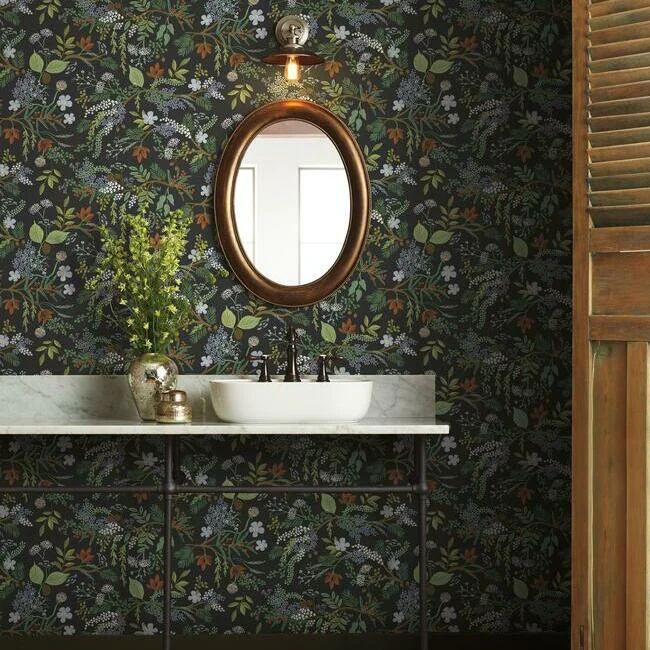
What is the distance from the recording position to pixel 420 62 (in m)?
3.47

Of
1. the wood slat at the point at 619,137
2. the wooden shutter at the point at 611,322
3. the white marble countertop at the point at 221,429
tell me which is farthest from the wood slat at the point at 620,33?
the white marble countertop at the point at 221,429

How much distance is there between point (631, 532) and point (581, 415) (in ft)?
1.17

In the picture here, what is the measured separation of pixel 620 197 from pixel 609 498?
877 mm

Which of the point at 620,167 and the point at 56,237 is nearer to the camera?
the point at 620,167

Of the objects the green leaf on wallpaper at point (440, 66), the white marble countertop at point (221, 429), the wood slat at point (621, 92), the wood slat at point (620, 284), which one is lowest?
the white marble countertop at point (221, 429)

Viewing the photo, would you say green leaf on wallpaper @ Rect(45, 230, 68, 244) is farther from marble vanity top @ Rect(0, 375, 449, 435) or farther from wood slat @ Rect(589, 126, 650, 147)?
wood slat @ Rect(589, 126, 650, 147)

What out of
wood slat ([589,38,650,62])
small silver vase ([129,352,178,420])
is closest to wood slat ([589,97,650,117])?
wood slat ([589,38,650,62])

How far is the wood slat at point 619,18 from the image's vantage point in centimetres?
258

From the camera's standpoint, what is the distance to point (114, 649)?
3.42m

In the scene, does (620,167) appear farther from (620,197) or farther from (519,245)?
(519,245)

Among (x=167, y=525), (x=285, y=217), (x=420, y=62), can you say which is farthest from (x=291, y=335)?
(x=420, y=62)

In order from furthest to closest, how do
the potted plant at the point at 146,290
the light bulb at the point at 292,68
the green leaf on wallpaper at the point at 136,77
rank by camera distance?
1. the green leaf on wallpaper at the point at 136,77
2. the light bulb at the point at 292,68
3. the potted plant at the point at 146,290

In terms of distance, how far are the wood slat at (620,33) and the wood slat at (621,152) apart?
31cm

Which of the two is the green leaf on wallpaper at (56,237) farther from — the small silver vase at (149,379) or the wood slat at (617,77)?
the wood slat at (617,77)
